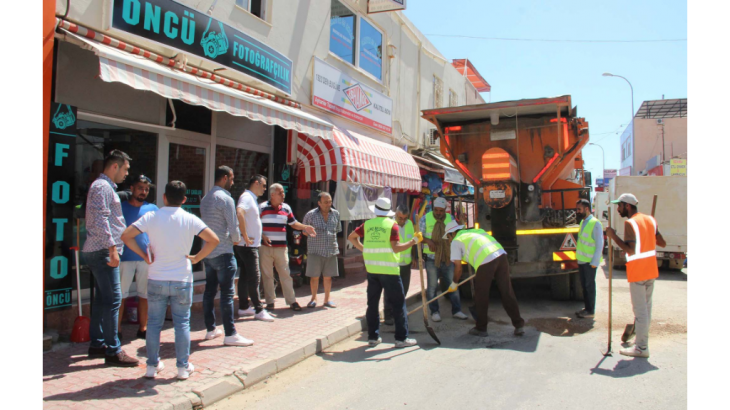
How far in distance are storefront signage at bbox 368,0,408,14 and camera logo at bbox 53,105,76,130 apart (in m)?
8.01

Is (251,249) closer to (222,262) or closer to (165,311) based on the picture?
(222,262)

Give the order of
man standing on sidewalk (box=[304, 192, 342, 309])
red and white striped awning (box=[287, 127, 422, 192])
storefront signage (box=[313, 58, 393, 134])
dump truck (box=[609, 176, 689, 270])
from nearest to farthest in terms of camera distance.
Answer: man standing on sidewalk (box=[304, 192, 342, 309]), red and white striped awning (box=[287, 127, 422, 192]), storefront signage (box=[313, 58, 393, 134]), dump truck (box=[609, 176, 689, 270])

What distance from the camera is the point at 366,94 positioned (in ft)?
37.5

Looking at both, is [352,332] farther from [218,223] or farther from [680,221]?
[680,221]

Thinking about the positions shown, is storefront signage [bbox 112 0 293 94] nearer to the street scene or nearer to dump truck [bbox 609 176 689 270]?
the street scene

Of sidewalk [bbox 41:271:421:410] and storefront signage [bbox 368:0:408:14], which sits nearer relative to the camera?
sidewalk [bbox 41:271:421:410]

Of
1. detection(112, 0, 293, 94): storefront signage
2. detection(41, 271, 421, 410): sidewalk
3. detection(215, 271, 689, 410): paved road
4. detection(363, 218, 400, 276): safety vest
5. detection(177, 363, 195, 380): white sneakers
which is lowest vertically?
detection(215, 271, 689, 410): paved road

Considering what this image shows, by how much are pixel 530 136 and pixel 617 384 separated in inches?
179

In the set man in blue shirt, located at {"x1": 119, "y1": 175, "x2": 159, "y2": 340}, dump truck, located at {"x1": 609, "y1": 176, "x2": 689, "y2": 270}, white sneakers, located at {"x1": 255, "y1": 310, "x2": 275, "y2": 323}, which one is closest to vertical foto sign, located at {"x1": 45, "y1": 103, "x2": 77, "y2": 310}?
man in blue shirt, located at {"x1": 119, "y1": 175, "x2": 159, "y2": 340}

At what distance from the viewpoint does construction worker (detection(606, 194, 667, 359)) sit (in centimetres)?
482

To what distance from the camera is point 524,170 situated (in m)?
7.77

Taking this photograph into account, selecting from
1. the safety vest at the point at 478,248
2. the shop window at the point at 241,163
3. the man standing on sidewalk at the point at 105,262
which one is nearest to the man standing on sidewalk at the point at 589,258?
the safety vest at the point at 478,248

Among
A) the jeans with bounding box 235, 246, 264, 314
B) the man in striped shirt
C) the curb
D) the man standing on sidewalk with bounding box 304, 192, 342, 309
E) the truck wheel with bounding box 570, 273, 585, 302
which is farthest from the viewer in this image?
the truck wheel with bounding box 570, 273, 585, 302
